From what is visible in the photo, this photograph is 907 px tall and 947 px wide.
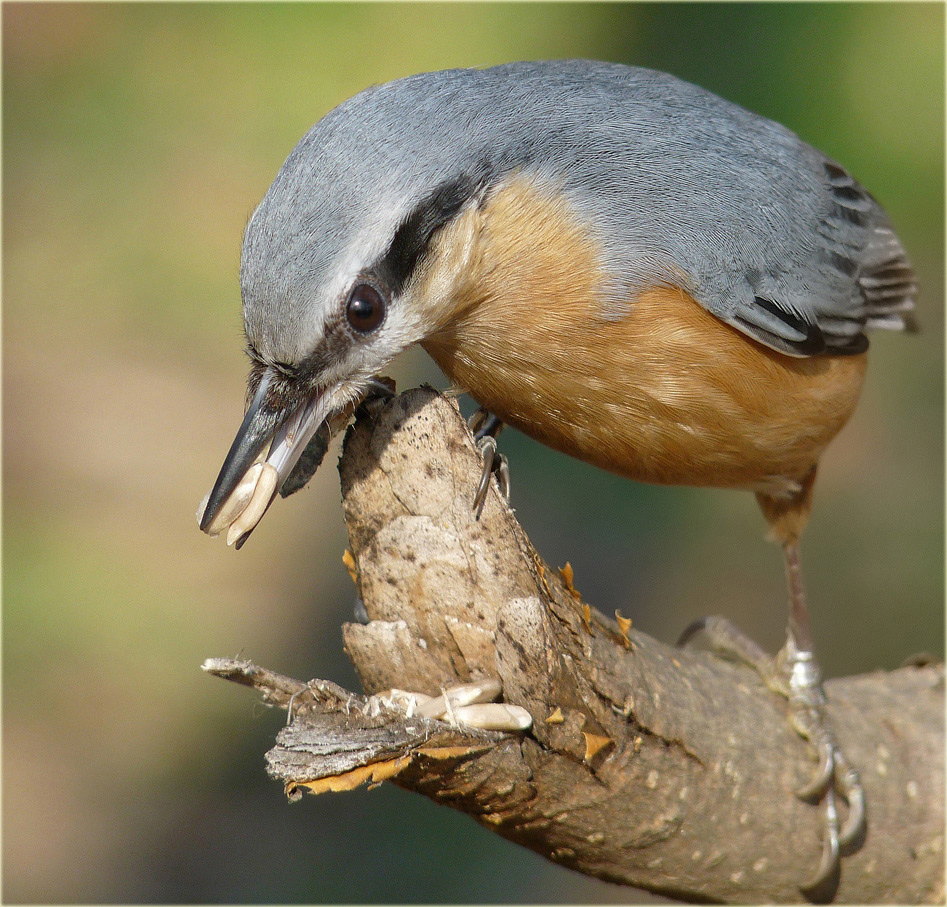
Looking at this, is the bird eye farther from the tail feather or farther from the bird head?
the tail feather

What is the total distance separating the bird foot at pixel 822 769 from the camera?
3.15 meters

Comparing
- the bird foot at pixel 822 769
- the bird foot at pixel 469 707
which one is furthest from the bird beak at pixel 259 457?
the bird foot at pixel 822 769

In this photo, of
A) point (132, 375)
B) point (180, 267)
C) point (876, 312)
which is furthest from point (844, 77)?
point (132, 375)

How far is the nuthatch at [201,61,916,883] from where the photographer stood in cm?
243

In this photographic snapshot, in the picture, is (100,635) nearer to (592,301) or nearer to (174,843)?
(174,843)

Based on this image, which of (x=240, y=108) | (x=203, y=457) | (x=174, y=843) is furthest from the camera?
(x=240, y=108)

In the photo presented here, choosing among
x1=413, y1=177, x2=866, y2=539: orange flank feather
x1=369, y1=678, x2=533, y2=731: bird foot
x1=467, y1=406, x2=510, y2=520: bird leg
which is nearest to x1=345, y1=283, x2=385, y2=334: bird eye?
x1=413, y1=177, x2=866, y2=539: orange flank feather

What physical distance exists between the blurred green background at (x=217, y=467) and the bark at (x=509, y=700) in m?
2.36

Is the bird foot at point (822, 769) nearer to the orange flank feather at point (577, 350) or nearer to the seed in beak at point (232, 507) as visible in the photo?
the orange flank feather at point (577, 350)

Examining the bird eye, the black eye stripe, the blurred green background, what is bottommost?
the blurred green background

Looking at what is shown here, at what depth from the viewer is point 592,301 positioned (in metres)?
2.78

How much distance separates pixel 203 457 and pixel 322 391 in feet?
14.1

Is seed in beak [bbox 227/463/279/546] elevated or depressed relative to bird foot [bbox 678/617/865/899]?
A: elevated

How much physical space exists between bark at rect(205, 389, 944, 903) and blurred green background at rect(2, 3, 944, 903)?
2.36m
